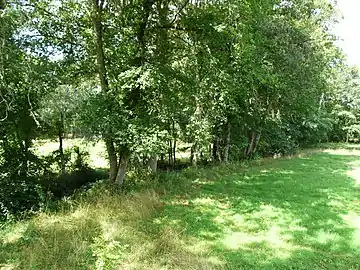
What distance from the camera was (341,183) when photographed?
11367 millimetres

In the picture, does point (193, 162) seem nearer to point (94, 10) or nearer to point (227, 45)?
point (227, 45)

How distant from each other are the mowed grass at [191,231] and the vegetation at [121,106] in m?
0.04

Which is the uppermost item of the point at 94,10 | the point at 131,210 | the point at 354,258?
the point at 94,10

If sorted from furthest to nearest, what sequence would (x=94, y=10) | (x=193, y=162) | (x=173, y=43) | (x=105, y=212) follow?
1. (x=193, y=162)
2. (x=173, y=43)
3. (x=94, y=10)
4. (x=105, y=212)

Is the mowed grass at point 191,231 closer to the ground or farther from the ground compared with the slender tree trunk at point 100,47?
closer to the ground

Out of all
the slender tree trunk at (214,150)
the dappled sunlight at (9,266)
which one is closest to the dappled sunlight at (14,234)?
the dappled sunlight at (9,266)

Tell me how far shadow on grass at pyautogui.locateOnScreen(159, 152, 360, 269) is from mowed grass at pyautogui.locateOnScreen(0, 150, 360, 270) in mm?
21

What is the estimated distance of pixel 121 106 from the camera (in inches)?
304

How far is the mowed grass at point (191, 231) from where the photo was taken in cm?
465

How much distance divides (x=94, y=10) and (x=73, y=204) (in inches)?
201

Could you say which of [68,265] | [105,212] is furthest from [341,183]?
[68,265]

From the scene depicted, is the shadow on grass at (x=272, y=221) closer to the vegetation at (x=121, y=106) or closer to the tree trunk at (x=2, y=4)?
the vegetation at (x=121, y=106)

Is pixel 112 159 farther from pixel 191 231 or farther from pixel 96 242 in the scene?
pixel 96 242

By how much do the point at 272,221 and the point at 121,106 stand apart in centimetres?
485
